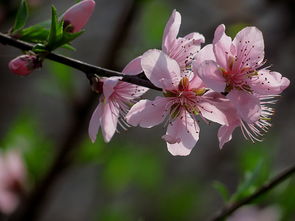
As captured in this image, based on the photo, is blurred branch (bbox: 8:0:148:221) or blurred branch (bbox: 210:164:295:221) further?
blurred branch (bbox: 8:0:148:221)

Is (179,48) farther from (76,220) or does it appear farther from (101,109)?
(76,220)

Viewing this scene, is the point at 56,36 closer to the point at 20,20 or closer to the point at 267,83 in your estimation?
the point at 20,20

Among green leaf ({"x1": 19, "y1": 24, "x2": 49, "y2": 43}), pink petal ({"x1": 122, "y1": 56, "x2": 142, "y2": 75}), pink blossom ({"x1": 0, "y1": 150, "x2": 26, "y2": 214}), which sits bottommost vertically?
pink blossom ({"x1": 0, "y1": 150, "x2": 26, "y2": 214})

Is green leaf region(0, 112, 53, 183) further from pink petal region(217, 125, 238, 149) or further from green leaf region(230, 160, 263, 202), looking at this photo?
pink petal region(217, 125, 238, 149)

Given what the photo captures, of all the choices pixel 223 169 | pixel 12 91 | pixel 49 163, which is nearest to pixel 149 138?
Result: pixel 223 169

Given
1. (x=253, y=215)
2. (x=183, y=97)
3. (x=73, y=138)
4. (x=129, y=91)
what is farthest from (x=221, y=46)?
(x=253, y=215)

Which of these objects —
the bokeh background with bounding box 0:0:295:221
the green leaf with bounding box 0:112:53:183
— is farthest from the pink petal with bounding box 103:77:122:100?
the green leaf with bounding box 0:112:53:183
